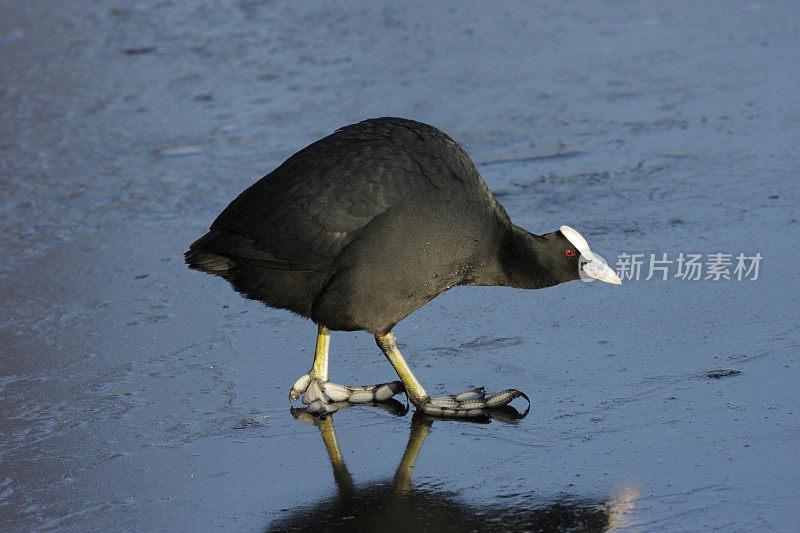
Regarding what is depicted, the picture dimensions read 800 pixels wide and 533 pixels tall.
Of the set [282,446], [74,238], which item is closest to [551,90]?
[74,238]

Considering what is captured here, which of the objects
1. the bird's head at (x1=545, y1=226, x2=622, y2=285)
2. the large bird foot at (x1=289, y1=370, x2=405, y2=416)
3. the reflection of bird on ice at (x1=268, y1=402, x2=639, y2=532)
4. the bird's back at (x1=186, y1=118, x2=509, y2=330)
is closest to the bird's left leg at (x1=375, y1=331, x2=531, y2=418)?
the large bird foot at (x1=289, y1=370, x2=405, y2=416)

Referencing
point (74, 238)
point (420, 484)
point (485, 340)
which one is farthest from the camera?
point (74, 238)

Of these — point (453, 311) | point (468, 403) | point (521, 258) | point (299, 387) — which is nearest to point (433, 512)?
point (468, 403)

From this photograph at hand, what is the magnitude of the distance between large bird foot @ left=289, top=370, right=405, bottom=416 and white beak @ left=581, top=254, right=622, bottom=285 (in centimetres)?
98

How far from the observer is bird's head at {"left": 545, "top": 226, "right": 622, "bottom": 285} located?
447cm

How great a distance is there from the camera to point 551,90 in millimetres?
8555

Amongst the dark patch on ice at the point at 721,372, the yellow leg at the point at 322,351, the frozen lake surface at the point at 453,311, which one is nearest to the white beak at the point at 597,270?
the frozen lake surface at the point at 453,311

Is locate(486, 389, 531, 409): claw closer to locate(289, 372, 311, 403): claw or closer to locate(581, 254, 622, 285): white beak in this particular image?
locate(581, 254, 622, 285): white beak

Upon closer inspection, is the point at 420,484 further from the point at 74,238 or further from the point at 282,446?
the point at 74,238

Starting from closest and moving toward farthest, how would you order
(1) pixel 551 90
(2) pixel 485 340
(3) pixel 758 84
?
(2) pixel 485 340, (3) pixel 758 84, (1) pixel 551 90

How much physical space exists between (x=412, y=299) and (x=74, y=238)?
339 centimetres

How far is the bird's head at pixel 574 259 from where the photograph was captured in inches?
176

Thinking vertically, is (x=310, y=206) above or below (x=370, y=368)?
above

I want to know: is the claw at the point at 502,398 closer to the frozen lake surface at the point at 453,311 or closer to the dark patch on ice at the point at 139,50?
the frozen lake surface at the point at 453,311
